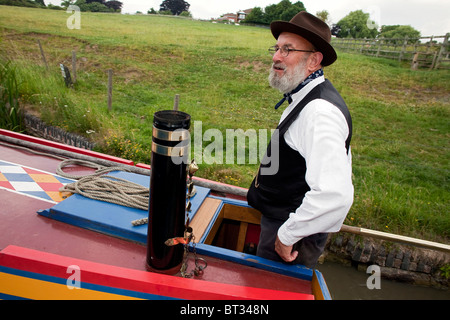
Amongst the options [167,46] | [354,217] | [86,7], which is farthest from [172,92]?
[86,7]

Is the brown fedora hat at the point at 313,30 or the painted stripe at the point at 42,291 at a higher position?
the brown fedora hat at the point at 313,30

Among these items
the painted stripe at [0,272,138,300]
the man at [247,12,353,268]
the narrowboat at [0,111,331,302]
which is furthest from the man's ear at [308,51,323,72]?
the painted stripe at [0,272,138,300]

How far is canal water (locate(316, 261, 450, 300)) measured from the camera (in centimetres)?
414

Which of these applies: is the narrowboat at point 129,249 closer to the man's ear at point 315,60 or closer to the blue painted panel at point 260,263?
the blue painted panel at point 260,263

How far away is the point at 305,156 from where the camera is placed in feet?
5.33

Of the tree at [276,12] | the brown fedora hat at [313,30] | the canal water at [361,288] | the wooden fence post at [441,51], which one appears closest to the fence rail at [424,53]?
the wooden fence post at [441,51]

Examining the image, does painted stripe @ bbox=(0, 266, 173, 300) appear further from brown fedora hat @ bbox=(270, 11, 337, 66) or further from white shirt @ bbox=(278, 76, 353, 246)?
brown fedora hat @ bbox=(270, 11, 337, 66)

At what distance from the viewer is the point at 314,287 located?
1.80 metres

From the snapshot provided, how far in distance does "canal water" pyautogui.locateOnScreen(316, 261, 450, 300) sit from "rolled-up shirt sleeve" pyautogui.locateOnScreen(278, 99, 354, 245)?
3.17m

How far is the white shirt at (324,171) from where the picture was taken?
4.68ft

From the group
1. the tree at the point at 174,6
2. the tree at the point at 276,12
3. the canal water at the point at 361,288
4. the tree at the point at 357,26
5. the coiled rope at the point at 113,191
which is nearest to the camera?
the coiled rope at the point at 113,191

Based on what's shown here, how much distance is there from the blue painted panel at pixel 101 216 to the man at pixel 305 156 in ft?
2.31

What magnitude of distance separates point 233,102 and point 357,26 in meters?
43.5
